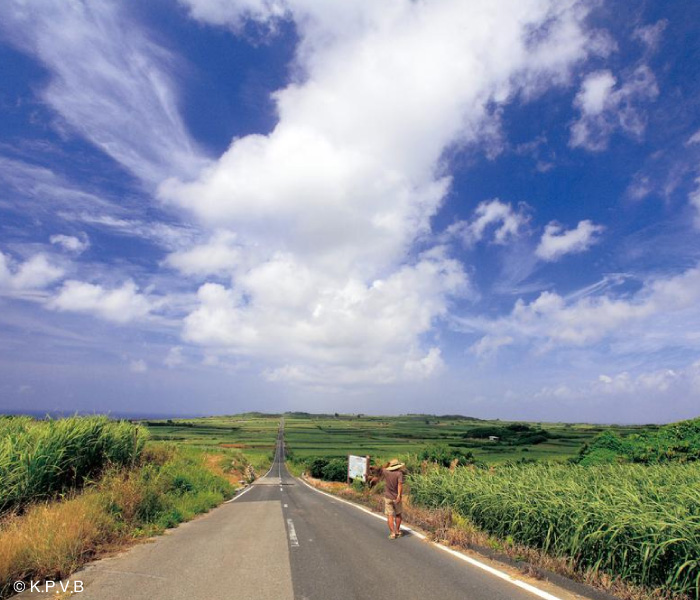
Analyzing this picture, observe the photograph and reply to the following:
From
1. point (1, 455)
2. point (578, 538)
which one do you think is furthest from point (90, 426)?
point (578, 538)

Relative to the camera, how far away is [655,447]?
17734 mm

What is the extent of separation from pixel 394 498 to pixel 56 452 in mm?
9129

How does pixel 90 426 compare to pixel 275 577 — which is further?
pixel 90 426

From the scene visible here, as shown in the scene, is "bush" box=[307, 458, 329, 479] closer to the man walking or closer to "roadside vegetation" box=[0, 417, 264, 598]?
"roadside vegetation" box=[0, 417, 264, 598]

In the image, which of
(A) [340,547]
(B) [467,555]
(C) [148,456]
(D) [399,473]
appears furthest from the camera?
(C) [148,456]

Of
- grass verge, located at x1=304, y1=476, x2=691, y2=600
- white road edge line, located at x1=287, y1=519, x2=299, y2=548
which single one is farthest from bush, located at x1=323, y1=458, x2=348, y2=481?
white road edge line, located at x1=287, y1=519, x2=299, y2=548

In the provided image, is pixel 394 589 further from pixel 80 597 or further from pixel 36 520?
pixel 36 520

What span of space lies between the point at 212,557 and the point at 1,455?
19.3 ft

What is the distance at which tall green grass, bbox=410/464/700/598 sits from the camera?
5.30 m

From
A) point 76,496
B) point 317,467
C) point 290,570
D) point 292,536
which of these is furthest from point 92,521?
point 317,467

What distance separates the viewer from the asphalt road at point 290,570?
18.6 ft

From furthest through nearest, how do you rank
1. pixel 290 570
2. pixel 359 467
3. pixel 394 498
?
1. pixel 359 467
2. pixel 394 498
3. pixel 290 570

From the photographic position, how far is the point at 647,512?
5934 millimetres

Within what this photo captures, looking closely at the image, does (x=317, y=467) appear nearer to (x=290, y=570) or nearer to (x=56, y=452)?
(x=56, y=452)
